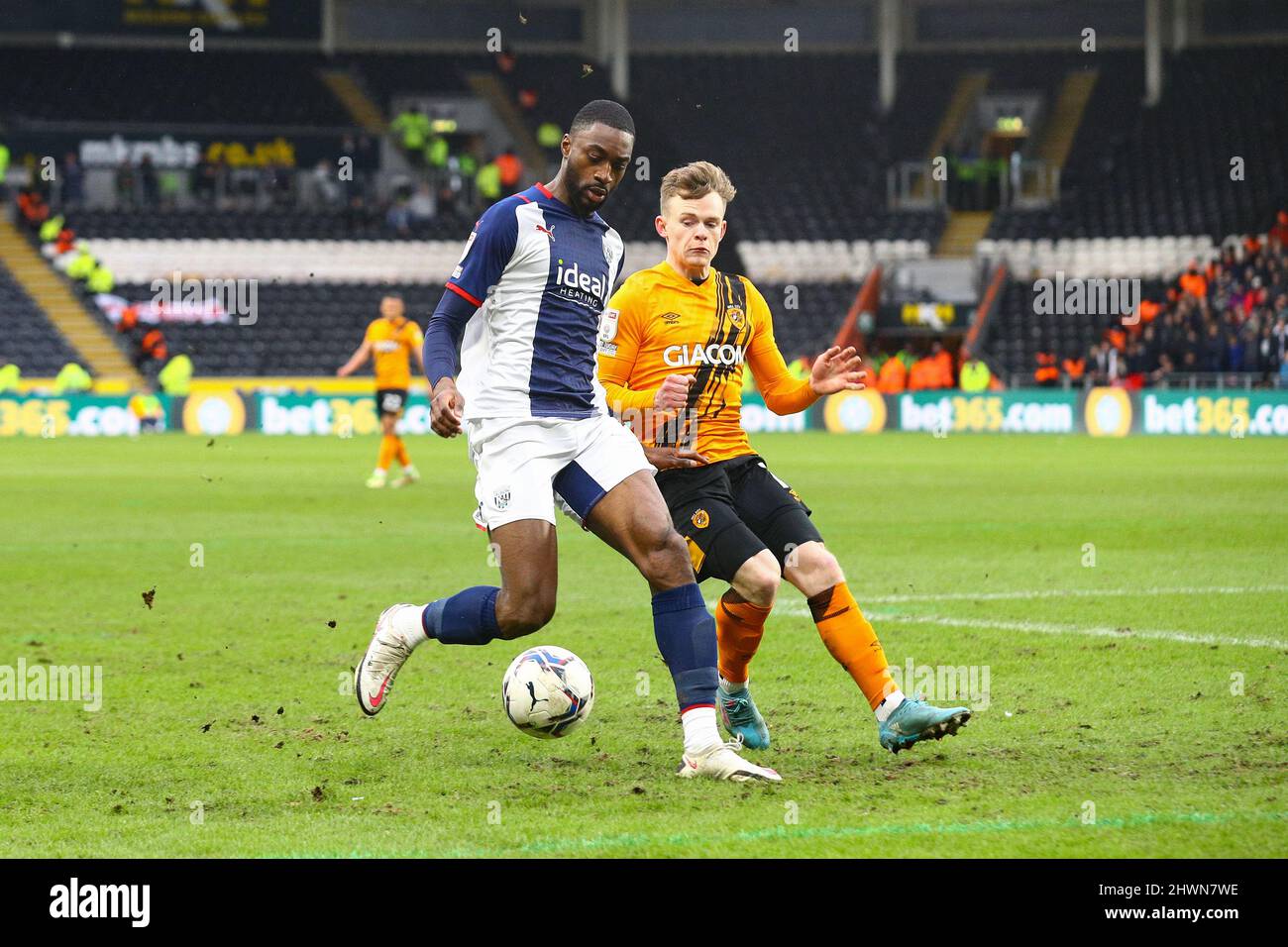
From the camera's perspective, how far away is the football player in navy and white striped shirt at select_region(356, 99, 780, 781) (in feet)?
18.3

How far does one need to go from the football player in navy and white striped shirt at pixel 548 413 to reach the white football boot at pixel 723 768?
4.8 inches

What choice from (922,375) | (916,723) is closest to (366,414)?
(922,375)

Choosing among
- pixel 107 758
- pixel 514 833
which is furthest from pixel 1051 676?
pixel 107 758

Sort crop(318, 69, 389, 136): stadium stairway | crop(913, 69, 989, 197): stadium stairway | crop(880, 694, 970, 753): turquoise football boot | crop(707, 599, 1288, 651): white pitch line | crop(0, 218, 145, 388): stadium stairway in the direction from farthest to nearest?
1. crop(913, 69, 989, 197): stadium stairway
2. crop(318, 69, 389, 136): stadium stairway
3. crop(0, 218, 145, 388): stadium stairway
4. crop(707, 599, 1288, 651): white pitch line
5. crop(880, 694, 970, 753): turquoise football boot

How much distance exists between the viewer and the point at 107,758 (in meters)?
5.74

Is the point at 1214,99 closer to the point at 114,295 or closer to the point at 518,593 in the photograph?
the point at 114,295

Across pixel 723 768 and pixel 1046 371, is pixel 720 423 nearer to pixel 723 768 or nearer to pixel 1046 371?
pixel 723 768

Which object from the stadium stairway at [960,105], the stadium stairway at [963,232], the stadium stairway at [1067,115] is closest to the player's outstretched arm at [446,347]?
the stadium stairway at [963,232]

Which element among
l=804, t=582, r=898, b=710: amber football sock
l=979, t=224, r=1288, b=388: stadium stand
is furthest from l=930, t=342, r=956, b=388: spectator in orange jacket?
l=804, t=582, r=898, b=710: amber football sock

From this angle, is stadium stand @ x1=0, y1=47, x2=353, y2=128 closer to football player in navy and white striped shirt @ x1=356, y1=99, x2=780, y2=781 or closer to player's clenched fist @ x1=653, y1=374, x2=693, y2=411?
football player in navy and white striped shirt @ x1=356, y1=99, x2=780, y2=781

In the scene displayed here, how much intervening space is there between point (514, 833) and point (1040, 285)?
33966 millimetres

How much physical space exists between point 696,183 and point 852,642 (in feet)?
5.38

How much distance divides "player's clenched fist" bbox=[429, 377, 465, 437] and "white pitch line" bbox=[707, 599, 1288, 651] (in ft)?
12.7

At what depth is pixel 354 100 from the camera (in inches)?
1690
